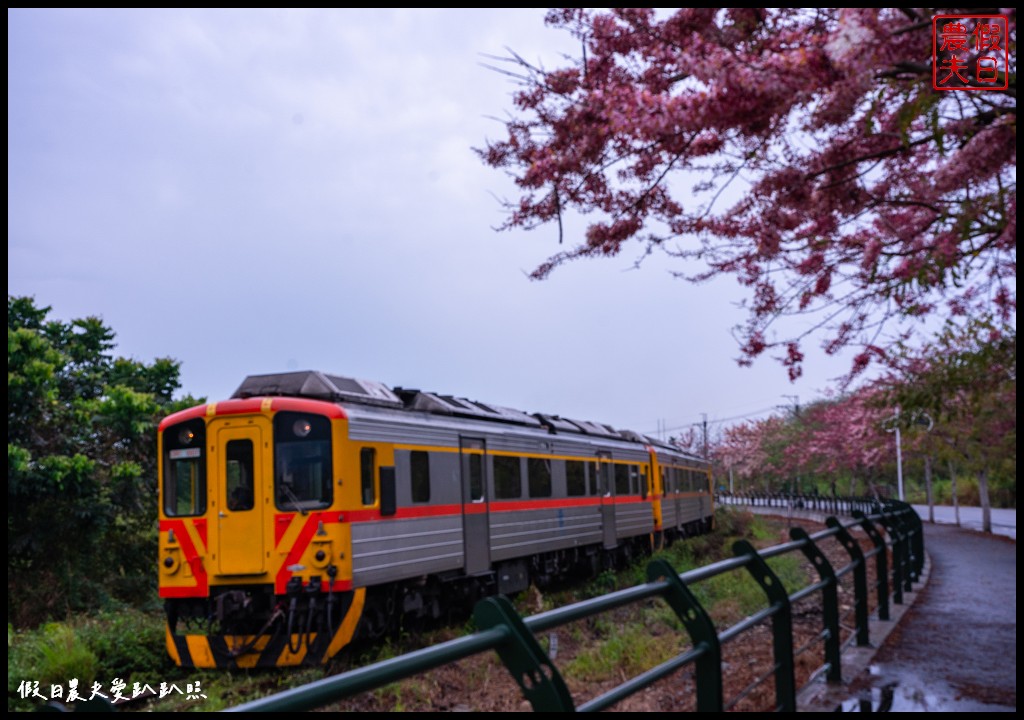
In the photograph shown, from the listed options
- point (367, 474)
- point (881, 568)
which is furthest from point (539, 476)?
point (881, 568)

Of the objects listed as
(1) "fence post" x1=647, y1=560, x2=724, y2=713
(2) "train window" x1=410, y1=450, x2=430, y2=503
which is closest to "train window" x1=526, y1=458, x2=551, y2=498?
(2) "train window" x1=410, y1=450, x2=430, y2=503

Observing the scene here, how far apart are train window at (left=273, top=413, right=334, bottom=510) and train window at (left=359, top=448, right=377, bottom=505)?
0.42 meters

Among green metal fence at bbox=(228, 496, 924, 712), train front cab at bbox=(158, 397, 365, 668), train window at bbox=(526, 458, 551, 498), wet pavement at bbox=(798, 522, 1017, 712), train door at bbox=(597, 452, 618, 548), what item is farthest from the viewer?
train door at bbox=(597, 452, 618, 548)

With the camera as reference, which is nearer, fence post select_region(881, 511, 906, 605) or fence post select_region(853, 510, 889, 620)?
fence post select_region(853, 510, 889, 620)

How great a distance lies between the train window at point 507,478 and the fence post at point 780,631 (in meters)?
8.42

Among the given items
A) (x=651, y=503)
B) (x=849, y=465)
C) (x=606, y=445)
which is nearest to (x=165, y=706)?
(x=606, y=445)

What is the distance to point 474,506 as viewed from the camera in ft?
42.6

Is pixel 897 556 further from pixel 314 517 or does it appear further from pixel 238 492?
pixel 238 492

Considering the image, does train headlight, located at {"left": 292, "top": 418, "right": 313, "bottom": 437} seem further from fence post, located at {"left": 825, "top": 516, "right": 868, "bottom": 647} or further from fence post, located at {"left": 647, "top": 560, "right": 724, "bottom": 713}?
fence post, located at {"left": 647, "top": 560, "right": 724, "bottom": 713}

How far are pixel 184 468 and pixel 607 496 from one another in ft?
31.8

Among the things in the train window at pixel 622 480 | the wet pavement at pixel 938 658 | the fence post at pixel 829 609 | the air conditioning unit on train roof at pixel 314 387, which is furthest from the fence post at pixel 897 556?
the train window at pixel 622 480

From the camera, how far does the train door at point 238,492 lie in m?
10.5

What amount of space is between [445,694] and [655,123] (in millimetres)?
5740

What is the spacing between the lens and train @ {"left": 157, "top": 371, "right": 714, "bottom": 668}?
1021cm
